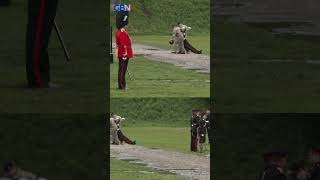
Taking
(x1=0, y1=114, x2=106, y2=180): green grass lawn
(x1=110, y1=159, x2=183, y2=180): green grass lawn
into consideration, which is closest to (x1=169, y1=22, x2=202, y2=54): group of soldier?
(x1=110, y1=159, x2=183, y2=180): green grass lawn

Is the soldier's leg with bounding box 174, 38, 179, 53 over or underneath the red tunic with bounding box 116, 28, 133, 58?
underneath

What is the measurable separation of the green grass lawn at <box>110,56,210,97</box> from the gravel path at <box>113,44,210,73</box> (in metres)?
0.66

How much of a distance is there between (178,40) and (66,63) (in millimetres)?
30719

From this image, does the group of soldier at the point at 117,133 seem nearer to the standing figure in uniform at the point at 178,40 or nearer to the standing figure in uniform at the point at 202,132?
the standing figure in uniform at the point at 202,132

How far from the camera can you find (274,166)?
14.7 meters

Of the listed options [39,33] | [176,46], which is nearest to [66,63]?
[39,33]

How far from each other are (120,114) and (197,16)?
68.8ft

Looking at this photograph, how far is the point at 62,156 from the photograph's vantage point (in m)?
15.8

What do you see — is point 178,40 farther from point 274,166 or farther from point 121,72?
point 274,166

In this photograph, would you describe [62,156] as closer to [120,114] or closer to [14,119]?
[14,119]

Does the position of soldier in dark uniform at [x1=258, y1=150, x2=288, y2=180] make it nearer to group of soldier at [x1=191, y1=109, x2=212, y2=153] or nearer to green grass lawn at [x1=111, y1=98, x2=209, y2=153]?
group of soldier at [x1=191, y1=109, x2=212, y2=153]

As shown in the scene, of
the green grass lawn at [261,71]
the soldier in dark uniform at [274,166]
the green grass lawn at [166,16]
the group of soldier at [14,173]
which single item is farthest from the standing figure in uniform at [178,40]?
the soldier in dark uniform at [274,166]

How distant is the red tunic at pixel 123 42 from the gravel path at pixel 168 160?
2.06m

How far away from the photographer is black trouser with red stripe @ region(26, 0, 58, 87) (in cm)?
1517
